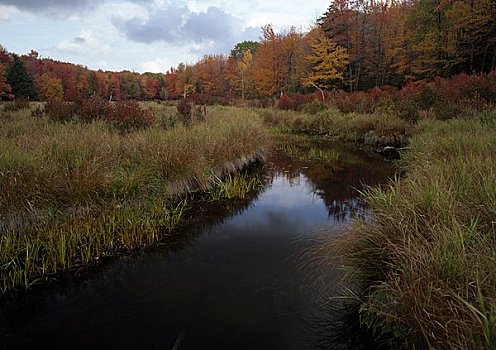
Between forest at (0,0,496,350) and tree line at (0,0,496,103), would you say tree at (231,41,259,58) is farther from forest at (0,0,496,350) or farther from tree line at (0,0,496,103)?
forest at (0,0,496,350)

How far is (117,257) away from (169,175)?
247cm

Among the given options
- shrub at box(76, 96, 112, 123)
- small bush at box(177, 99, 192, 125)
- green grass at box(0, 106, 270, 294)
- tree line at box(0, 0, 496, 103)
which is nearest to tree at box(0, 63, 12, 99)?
tree line at box(0, 0, 496, 103)

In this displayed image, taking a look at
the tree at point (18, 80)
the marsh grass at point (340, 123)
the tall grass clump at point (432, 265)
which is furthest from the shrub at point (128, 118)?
the tree at point (18, 80)

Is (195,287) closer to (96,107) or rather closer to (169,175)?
(169,175)

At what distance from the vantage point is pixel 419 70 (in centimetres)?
2723

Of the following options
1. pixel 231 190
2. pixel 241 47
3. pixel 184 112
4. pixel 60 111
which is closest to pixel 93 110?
pixel 60 111

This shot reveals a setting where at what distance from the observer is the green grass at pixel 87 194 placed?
4.05 m

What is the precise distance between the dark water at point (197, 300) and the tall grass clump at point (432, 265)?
730 millimetres

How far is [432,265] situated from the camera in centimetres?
239

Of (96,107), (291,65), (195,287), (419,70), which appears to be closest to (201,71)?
(291,65)

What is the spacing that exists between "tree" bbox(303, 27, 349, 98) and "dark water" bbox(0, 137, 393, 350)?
27.3m

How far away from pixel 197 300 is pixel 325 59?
30.4 meters

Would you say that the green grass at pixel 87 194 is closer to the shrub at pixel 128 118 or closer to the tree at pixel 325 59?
the shrub at pixel 128 118

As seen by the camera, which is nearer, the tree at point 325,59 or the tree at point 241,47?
the tree at point 325,59
